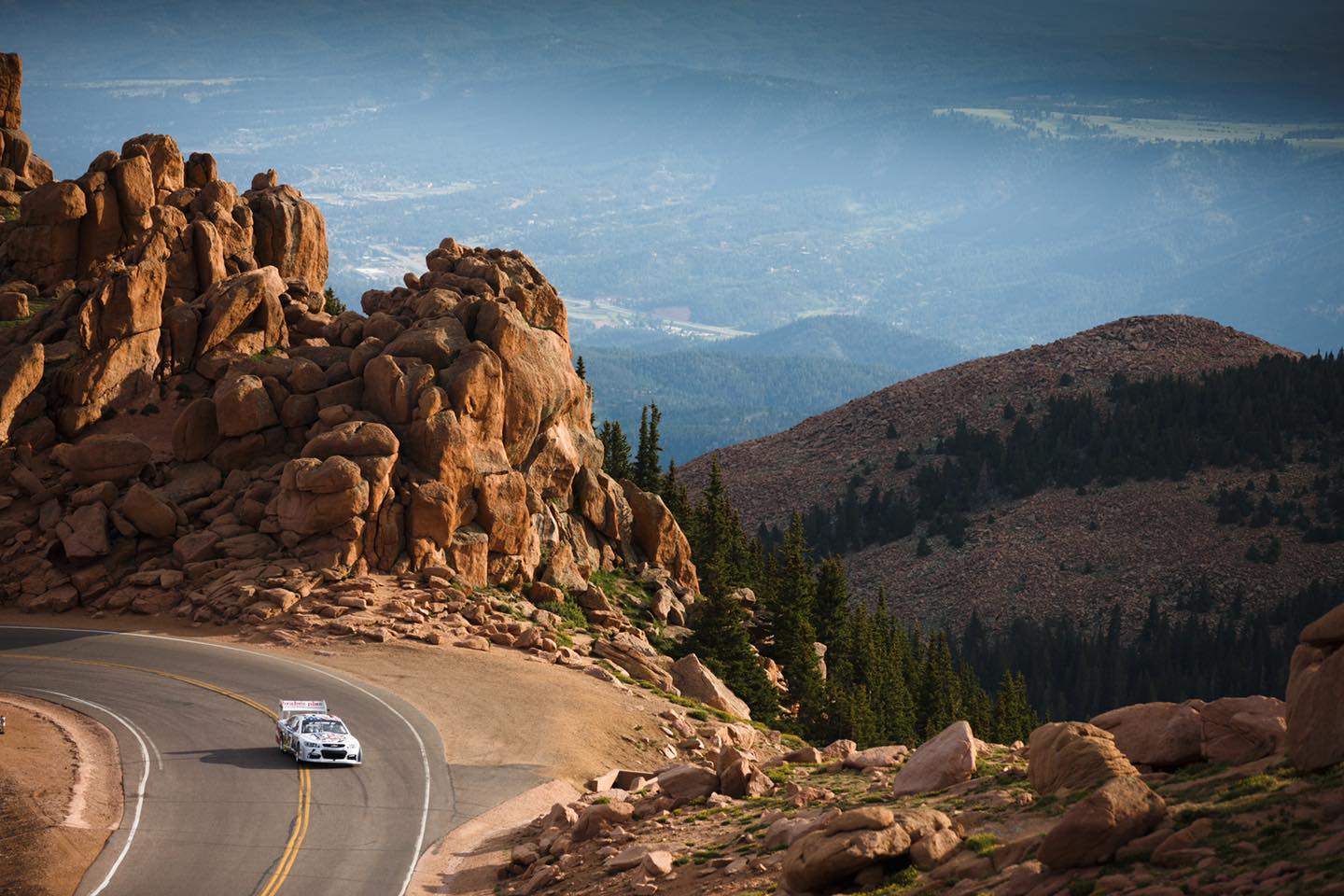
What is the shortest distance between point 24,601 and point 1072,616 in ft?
390

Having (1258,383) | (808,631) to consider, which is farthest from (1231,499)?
(808,631)

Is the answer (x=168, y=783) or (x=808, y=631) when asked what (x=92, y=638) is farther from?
(x=808, y=631)

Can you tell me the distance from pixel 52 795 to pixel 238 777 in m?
5.51

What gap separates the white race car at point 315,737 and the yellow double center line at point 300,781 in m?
0.69

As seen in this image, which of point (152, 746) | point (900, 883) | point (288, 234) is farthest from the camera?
point (288, 234)

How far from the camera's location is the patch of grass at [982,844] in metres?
30.3

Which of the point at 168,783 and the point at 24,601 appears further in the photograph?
the point at 24,601

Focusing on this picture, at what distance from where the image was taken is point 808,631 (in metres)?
88.1

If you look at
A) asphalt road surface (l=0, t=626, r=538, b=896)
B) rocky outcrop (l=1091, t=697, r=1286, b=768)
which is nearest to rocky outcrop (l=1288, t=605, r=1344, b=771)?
rocky outcrop (l=1091, t=697, r=1286, b=768)

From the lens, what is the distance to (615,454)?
10988 cm

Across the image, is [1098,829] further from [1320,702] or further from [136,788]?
[136,788]

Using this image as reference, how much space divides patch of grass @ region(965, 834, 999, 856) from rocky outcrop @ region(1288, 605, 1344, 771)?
6385 millimetres

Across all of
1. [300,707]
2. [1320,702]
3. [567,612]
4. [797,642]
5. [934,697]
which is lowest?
[934,697]

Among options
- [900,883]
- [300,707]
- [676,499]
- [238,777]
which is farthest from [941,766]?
[676,499]
